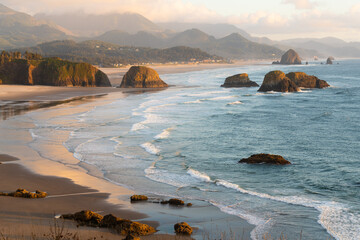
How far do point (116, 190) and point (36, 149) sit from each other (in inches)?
386

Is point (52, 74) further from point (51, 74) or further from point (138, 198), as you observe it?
point (138, 198)

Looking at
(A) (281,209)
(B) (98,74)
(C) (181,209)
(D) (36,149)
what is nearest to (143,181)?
(C) (181,209)

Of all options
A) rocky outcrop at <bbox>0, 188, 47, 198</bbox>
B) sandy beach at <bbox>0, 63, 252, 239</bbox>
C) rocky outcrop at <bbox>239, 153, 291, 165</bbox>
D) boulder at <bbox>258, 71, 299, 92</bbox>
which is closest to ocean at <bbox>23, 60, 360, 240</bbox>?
rocky outcrop at <bbox>239, 153, 291, 165</bbox>

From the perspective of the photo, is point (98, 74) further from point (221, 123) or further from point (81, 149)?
point (81, 149)

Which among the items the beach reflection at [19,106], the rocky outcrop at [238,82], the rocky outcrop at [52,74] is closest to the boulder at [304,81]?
the rocky outcrop at [238,82]

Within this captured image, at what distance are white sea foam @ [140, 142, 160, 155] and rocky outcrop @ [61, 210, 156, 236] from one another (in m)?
11.6

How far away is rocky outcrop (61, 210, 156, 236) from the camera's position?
35.4 ft

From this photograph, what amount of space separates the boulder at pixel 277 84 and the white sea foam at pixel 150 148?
47733 mm

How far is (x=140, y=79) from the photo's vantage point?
260ft

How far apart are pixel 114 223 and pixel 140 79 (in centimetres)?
6919

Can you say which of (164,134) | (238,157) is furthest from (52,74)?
(238,157)

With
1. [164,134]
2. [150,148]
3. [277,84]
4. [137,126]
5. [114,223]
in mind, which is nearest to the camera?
[114,223]

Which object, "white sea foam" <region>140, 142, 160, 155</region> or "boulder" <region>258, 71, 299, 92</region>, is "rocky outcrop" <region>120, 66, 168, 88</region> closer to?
"boulder" <region>258, 71, 299, 92</region>

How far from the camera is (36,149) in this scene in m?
23.7
